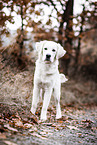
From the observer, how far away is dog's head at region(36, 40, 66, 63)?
13.1 ft

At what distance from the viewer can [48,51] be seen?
404 cm

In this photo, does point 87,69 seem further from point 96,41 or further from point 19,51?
point 19,51

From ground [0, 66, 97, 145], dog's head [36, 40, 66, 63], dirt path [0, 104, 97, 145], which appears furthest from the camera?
dog's head [36, 40, 66, 63]

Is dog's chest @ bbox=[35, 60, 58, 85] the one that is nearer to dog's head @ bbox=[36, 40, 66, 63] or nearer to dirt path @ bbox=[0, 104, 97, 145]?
dog's head @ bbox=[36, 40, 66, 63]

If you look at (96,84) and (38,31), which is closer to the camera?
(38,31)

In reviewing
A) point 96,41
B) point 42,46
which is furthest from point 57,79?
point 96,41

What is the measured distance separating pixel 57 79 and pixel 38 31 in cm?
481

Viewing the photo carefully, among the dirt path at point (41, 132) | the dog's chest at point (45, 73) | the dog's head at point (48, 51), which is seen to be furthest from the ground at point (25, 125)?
the dog's head at point (48, 51)

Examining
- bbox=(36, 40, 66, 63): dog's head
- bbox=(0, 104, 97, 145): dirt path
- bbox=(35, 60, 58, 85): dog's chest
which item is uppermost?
bbox=(36, 40, 66, 63): dog's head

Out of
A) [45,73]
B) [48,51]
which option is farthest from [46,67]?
[48,51]

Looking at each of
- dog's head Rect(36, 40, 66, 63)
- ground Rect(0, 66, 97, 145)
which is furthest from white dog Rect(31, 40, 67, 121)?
ground Rect(0, 66, 97, 145)

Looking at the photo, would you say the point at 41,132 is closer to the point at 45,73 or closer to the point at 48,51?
the point at 45,73

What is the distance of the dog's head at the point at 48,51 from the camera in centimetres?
400

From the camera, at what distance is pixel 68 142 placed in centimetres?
320
